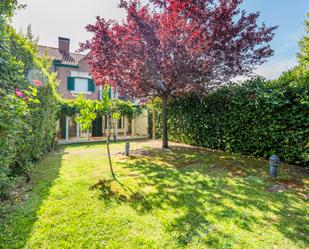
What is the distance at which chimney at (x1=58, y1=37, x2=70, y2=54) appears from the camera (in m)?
15.9

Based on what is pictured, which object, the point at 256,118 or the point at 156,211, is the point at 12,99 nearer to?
the point at 156,211

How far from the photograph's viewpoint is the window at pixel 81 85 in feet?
48.5

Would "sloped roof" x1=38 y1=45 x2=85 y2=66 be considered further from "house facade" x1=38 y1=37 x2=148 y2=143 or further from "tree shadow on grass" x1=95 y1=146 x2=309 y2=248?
"tree shadow on grass" x1=95 y1=146 x2=309 y2=248

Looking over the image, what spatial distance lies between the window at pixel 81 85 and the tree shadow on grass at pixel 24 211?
10814 mm

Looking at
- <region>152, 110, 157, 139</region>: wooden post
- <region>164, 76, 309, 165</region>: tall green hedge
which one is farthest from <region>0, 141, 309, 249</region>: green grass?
<region>152, 110, 157, 139</region>: wooden post

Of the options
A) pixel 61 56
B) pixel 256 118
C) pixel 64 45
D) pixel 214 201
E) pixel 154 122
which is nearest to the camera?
pixel 214 201

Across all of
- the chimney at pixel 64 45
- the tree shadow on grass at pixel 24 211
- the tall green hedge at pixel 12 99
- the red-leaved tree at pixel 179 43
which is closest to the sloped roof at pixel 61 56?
the chimney at pixel 64 45

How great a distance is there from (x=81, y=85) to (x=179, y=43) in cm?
1050

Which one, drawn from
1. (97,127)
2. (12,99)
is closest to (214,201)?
(12,99)

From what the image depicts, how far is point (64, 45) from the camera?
16016 millimetres

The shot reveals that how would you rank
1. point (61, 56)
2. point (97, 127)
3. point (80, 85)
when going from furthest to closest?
point (61, 56), point (80, 85), point (97, 127)

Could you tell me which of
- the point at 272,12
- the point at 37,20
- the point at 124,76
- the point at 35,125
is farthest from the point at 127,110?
the point at 272,12

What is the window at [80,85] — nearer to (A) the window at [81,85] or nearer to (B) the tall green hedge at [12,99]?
(A) the window at [81,85]

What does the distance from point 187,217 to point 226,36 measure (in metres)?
6.24
